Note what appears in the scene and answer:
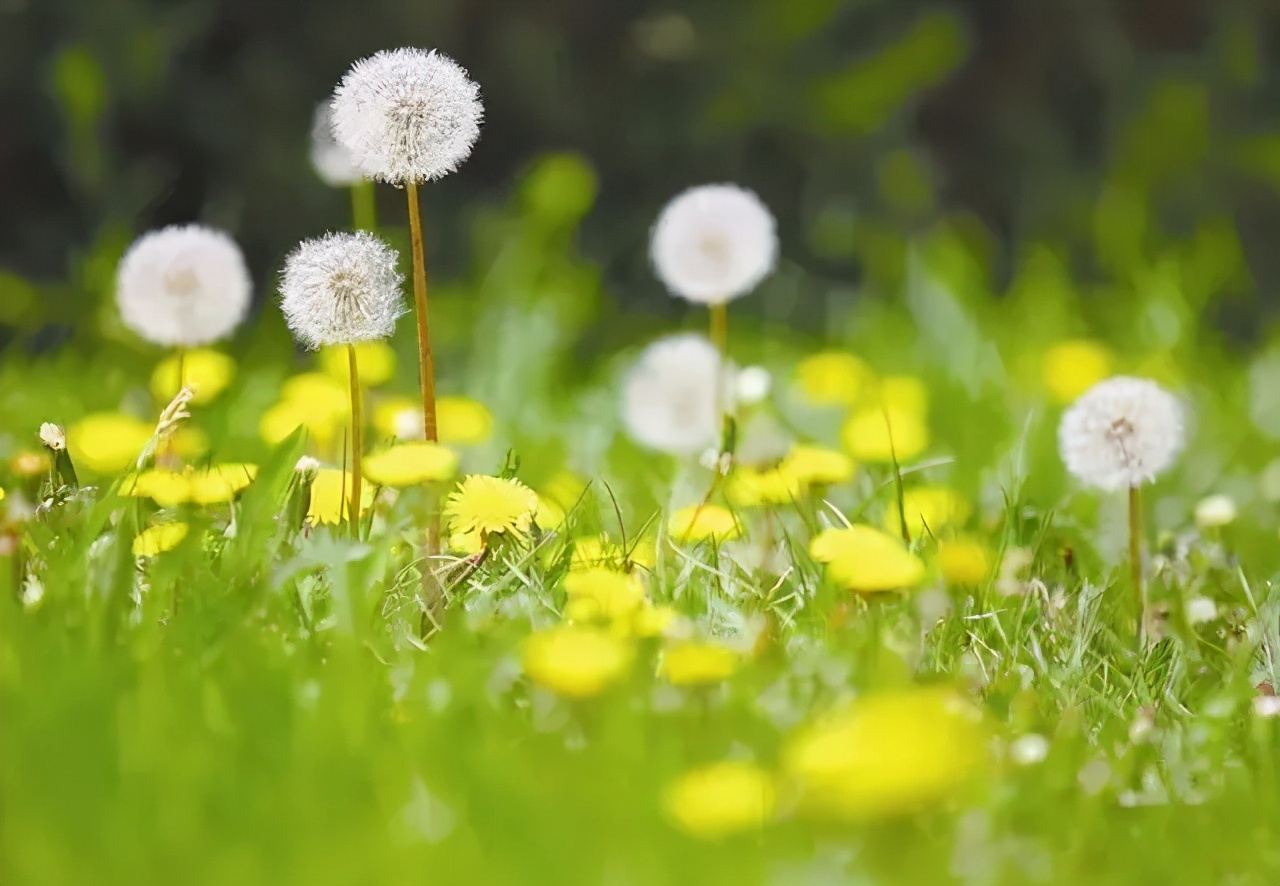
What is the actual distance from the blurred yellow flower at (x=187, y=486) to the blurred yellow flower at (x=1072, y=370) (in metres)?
1.74

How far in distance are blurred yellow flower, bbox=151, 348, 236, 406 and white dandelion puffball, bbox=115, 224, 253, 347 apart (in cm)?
18

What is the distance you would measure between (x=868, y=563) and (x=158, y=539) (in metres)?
0.80

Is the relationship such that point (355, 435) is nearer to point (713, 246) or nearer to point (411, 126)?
point (411, 126)

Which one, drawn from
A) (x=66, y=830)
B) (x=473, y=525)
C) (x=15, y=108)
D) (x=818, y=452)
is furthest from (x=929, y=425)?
(x=15, y=108)

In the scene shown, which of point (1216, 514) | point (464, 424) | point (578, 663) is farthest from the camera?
point (464, 424)

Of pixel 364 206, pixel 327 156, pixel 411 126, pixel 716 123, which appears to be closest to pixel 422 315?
pixel 411 126

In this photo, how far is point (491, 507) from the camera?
68.6 inches

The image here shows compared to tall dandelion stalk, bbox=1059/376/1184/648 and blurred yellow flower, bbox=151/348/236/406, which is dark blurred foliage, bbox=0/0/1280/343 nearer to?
blurred yellow flower, bbox=151/348/236/406

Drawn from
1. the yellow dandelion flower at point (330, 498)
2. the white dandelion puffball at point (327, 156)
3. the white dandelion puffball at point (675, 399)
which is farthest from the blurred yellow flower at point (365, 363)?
the yellow dandelion flower at point (330, 498)

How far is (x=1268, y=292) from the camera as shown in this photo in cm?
413

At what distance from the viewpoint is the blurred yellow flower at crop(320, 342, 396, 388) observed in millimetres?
2637

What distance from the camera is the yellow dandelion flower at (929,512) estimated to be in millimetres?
2002

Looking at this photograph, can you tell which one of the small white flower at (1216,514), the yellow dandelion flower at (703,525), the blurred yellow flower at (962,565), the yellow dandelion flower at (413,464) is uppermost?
the yellow dandelion flower at (413,464)

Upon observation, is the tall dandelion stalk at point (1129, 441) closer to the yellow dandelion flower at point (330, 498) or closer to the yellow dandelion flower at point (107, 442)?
the yellow dandelion flower at point (330, 498)
